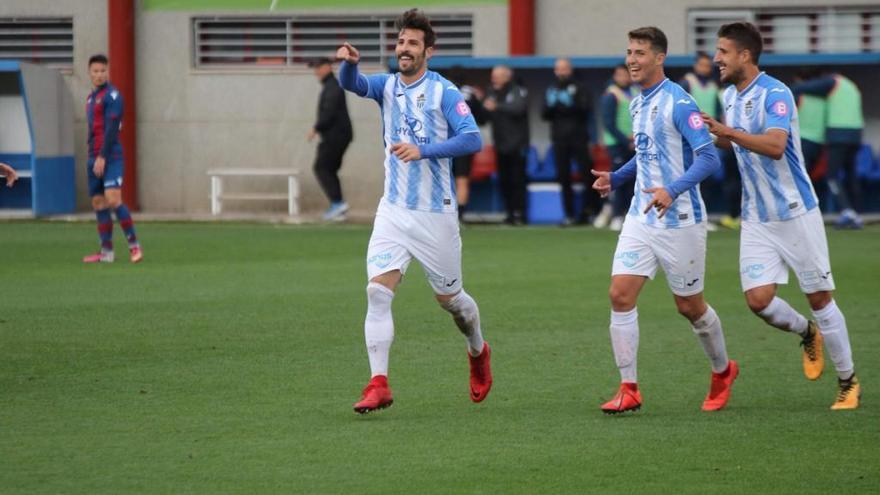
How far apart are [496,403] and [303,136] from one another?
16647 mm

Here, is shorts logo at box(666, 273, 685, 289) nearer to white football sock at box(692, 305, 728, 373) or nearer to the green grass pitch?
white football sock at box(692, 305, 728, 373)

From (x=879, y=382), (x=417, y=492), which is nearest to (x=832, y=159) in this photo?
(x=879, y=382)

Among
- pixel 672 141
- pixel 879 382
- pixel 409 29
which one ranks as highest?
pixel 409 29

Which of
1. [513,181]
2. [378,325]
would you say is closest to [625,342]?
[378,325]

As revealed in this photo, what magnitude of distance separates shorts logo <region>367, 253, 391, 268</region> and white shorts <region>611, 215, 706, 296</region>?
1.14 metres

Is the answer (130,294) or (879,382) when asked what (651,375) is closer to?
(879,382)

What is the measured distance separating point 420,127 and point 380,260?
721mm

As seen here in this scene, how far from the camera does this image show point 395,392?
895 cm

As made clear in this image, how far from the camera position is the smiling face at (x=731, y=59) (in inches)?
329

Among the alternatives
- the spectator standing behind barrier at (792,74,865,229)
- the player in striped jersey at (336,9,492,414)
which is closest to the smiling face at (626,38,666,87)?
the player in striped jersey at (336,9,492,414)

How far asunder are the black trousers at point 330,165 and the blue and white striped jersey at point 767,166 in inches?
565

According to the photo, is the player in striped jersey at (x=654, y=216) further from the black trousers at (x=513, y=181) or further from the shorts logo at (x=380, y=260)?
the black trousers at (x=513, y=181)

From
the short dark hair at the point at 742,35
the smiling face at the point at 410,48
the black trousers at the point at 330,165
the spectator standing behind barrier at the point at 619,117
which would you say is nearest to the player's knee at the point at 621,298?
the short dark hair at the point at 742,35

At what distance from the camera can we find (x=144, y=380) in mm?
9211
